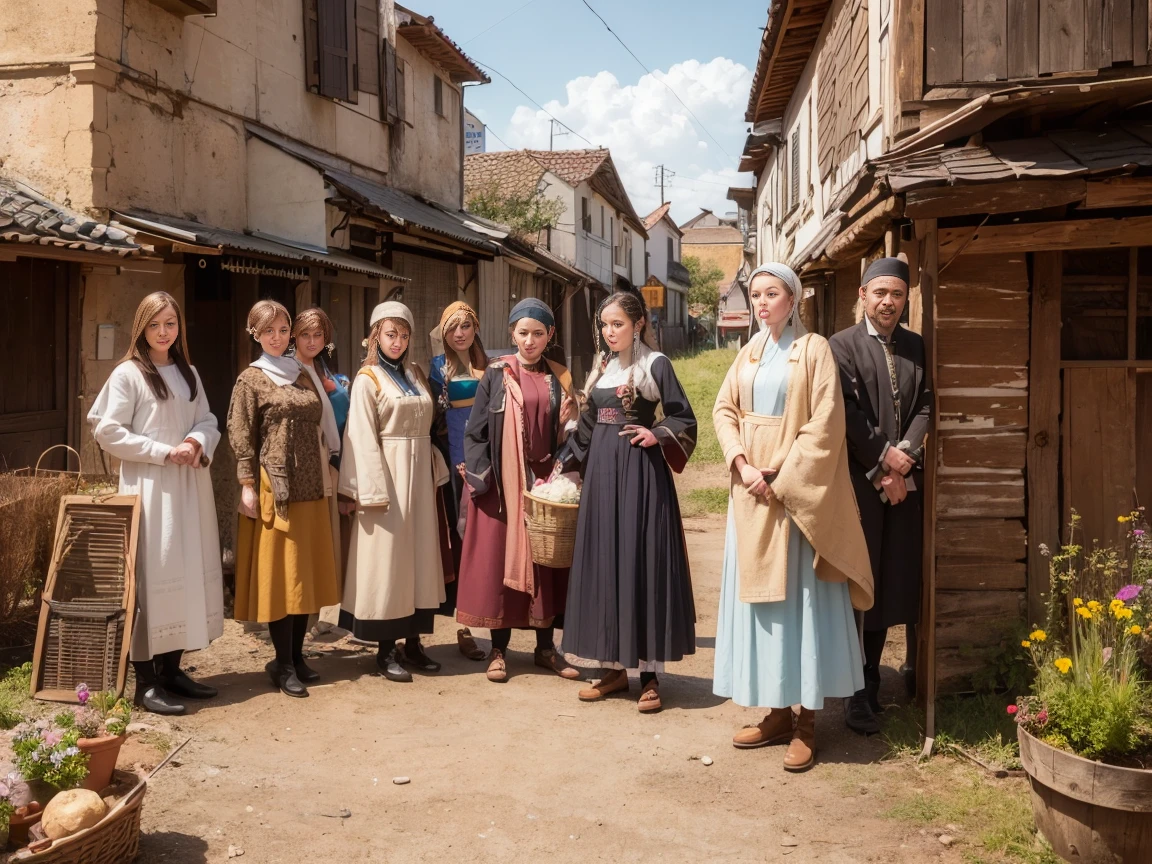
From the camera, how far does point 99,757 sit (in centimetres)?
345

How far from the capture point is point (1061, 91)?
13.5 feet

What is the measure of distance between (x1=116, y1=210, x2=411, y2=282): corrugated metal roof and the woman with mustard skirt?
92.3 inches

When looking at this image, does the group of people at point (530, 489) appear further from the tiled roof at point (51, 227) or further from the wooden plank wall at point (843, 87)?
the wooden plank wall at point (843, 87)

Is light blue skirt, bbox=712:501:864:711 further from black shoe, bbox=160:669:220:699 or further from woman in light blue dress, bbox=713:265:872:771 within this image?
black shoe, bbox=160:669:220:699

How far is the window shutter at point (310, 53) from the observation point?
416 inches

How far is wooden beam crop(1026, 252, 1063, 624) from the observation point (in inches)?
193

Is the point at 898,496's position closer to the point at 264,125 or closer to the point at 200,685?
the point at 200,685

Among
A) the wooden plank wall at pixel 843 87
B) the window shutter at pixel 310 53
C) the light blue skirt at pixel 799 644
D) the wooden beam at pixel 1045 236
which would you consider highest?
the window shutter at pixel 310 53

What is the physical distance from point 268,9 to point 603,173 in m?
23.0

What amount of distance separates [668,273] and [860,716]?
4634cm

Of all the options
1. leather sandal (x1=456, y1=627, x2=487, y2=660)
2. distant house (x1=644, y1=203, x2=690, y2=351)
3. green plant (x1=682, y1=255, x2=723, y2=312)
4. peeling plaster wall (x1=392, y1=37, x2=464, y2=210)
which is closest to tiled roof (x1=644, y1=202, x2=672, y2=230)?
distant house (x1=644, y1=203, x2=690, y2=351)

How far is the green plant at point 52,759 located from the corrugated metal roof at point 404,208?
269 inches

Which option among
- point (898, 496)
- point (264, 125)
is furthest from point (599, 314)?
point (264, 125)

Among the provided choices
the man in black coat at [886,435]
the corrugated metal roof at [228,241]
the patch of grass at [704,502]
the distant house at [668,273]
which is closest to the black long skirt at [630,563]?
the man in black coat at [886,435]
